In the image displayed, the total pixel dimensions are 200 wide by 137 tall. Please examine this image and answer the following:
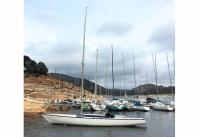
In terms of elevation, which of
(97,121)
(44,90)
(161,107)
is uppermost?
(44,90)

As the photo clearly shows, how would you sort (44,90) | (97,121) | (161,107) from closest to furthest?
(97,121) → (161,107) → (44,90)

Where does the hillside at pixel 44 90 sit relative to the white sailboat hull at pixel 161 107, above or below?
above

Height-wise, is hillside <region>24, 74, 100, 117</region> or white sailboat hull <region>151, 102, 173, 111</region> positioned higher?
hillside <region>24, 74, 100, 117</region>

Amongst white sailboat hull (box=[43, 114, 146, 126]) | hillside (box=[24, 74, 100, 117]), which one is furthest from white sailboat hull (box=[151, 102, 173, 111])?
white sailboat hull (box=[43, 114, 146, 126])

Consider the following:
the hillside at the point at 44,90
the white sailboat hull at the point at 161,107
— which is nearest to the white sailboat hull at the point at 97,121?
the hillside at the point at 44,90

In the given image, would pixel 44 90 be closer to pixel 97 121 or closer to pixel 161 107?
pixel 161 107

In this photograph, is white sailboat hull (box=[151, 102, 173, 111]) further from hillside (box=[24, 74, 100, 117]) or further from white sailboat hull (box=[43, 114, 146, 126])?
white sailboat hull (box=[43, 114, 146, 126])

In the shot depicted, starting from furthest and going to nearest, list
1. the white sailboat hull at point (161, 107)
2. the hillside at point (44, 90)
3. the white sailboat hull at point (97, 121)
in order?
the hillside at point (44, 90) < the white sailboat hull at point (161, 107) < the white sailboat hull at point (97, 121)

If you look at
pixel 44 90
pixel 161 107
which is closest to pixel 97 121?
pixel 161 107

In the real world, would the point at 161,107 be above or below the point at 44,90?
below

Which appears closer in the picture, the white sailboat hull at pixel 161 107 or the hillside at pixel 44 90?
the white sailboat hull at pixel 161 107

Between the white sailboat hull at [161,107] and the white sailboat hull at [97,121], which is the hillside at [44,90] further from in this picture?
the white sailboat hull at [161,107]
